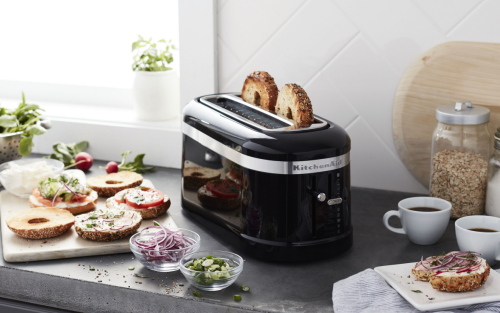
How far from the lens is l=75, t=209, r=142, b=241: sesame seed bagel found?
3.66ft

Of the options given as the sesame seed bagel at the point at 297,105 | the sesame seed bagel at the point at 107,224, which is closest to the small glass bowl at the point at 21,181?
the sesame seed bagel at the point at 107,224

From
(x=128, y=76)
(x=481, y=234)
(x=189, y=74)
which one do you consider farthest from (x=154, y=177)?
(x=481, y=234)

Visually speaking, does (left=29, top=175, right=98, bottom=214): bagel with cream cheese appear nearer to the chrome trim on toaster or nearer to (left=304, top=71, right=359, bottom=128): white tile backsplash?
the chrome trim on toaster

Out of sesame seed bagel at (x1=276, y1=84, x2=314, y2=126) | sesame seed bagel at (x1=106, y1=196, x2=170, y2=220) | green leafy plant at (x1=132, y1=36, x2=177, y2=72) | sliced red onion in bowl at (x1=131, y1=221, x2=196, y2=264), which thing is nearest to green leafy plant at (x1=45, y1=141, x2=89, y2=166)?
green leafy plant at (x1=132, y1=36, x2=177, y2=72)

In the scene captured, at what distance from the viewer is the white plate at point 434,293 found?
87 cm

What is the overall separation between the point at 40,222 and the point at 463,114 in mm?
945

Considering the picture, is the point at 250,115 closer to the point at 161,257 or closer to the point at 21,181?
the point at 161,257

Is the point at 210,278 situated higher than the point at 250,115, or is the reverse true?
the point at 250,115

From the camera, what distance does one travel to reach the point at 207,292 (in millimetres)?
956

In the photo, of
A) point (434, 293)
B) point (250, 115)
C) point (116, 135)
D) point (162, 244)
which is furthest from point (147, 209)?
point (434, 293)

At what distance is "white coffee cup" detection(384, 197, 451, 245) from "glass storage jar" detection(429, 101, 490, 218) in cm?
9

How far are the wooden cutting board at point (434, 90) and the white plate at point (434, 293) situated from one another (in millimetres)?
486

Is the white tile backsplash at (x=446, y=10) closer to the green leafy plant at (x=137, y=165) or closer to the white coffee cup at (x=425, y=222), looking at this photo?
the white coffee cup at (x=425, y=222)

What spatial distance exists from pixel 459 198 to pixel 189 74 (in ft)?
2.67
